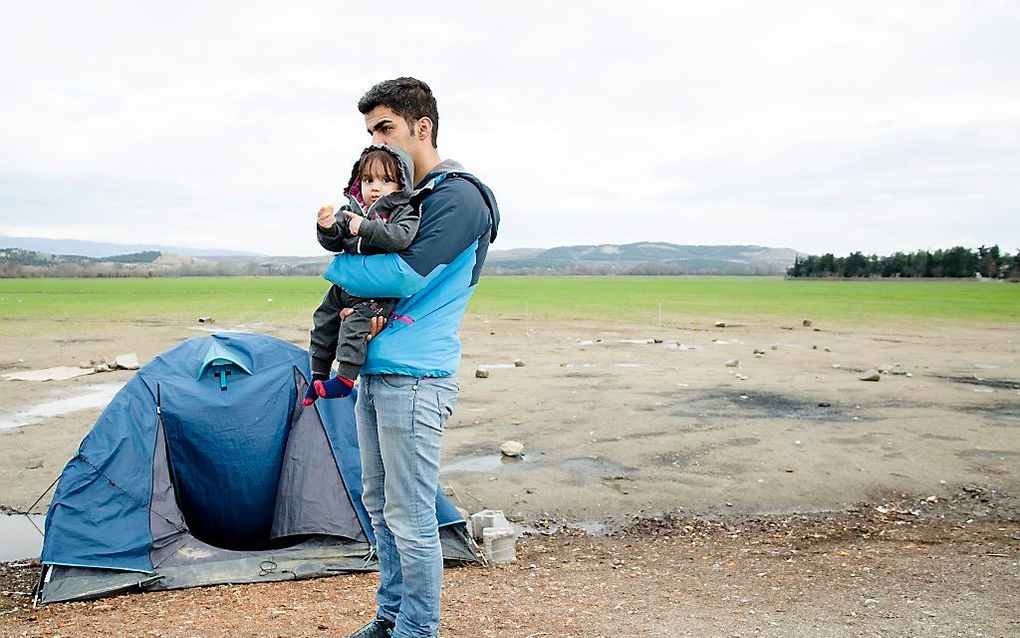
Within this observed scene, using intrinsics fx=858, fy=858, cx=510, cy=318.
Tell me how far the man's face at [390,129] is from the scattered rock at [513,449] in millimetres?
6087

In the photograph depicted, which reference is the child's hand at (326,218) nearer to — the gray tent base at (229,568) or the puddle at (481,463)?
the gray tent base at (229,568)

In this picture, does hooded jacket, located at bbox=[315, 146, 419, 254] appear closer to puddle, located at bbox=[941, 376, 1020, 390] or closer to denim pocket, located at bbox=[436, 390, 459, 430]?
denim pocket, located at bbox=[436, 390, 459, 430]

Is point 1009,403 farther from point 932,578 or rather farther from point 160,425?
point 160,425

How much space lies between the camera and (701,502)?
7605 millimetres

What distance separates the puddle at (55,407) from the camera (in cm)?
1102

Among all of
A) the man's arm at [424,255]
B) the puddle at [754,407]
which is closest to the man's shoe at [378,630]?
the man's arm at [424,255]

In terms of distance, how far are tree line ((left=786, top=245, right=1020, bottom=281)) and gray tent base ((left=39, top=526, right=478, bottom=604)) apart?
9442 centimetres

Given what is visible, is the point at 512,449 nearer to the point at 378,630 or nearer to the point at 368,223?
the point at 378,630

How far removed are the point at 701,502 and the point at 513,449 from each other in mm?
2342

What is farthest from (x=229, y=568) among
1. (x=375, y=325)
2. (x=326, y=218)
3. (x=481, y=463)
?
(x=481, y=463)

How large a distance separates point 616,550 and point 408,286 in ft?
12.1

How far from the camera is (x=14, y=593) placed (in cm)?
532

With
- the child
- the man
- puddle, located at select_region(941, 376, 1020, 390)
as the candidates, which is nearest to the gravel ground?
the man

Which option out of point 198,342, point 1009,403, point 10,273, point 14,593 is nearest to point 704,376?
point 1009,403
